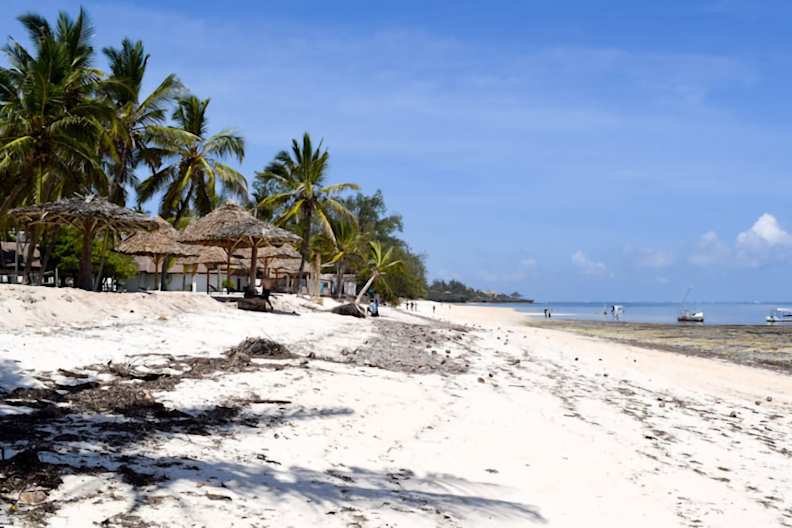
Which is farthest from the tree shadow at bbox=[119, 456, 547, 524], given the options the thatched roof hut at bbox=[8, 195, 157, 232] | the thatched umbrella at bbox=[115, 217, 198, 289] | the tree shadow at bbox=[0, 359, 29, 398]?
the thatched umbrella at bbox=[115, 217, 198, 289]

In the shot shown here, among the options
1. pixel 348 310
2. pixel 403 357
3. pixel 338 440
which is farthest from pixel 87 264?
pixel 338 440

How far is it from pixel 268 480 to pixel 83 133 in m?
15.8

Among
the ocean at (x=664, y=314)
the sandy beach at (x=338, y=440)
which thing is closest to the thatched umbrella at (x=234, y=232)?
the sandy beach at (x=338, y=440)

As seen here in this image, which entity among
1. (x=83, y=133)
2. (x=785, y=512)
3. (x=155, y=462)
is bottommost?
(x=785, y=512)

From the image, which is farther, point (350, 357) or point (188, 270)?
point (188, 270)

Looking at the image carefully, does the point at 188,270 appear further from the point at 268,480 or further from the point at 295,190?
the point at 268,480

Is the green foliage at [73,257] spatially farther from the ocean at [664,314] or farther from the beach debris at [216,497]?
the ocean at [664,314]

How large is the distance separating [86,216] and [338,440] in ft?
41.0

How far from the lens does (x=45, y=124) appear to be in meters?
16.8

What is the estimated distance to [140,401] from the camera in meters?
5.38

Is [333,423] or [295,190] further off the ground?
[295,190]

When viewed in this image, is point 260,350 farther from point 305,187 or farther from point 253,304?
point 305,187

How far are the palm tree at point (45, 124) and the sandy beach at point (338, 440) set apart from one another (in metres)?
7.92

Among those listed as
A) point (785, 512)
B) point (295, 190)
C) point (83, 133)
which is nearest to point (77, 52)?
point (83, 133)
